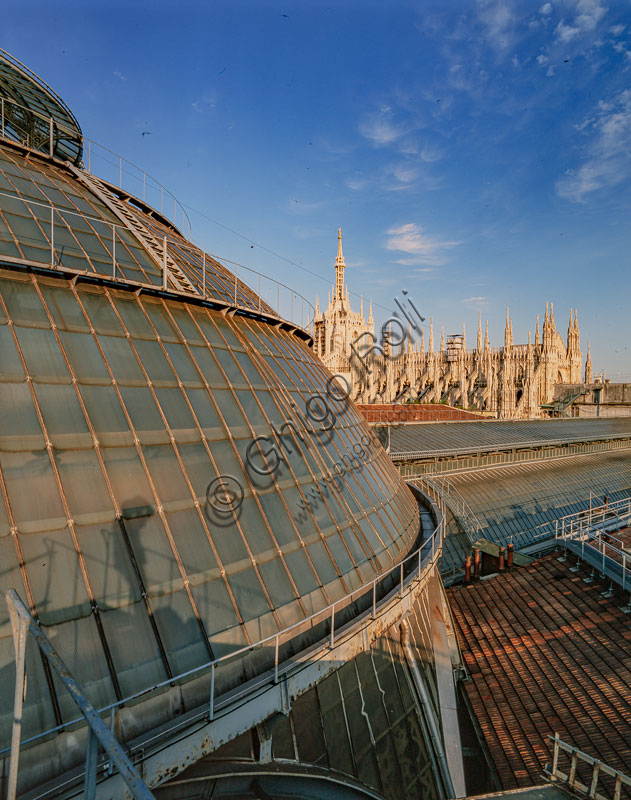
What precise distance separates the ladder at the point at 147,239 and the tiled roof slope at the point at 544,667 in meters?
17.1

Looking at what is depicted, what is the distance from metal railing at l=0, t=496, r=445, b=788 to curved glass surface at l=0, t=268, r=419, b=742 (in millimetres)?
227

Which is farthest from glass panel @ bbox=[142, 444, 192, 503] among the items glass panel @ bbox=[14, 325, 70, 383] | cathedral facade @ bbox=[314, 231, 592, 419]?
cathedral facade @ bbox=[314, 231, 592, 419]

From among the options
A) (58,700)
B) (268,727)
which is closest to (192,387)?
(58,700)

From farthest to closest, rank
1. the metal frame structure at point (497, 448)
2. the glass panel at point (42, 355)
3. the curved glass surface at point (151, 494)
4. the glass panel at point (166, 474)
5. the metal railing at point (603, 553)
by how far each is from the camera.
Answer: the metal frame structure at point (497, 448) < the metal railing at point (603, 553) < the glass panel at point (166, 474) < the glass panel at point (42, 355) < the curved glass surface at point (151, 494)

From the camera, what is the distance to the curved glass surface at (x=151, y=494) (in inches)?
279

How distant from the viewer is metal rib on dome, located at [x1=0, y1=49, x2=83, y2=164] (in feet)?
59.4

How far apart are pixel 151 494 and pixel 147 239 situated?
9.42 metres

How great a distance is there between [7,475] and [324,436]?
27.3 ft

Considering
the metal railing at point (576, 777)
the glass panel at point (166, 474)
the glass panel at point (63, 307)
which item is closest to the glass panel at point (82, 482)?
the glass panel at point (166, 474)

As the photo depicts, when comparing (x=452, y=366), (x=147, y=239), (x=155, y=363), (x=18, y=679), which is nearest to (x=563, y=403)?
(x=452, y=366)

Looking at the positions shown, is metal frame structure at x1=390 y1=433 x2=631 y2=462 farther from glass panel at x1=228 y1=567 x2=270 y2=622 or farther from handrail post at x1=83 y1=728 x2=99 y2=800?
handrail post at x1=83 y1=728 x2=99 y2=800

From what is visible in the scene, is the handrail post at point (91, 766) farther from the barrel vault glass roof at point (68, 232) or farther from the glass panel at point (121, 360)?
the barrel vault glass roof at point (68, 232)

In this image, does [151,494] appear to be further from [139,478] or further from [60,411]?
[60,411]

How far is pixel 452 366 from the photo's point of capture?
117 metres
